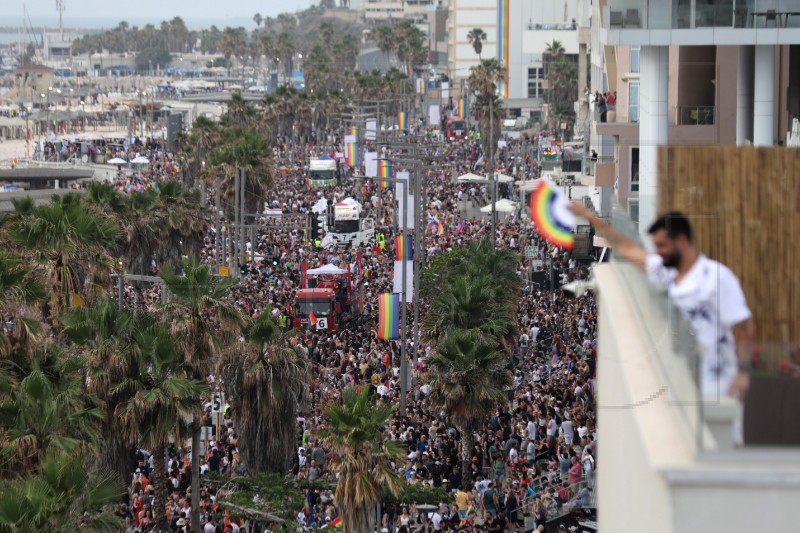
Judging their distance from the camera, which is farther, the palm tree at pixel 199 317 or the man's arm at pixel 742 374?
the palm tree at pixel 199 317

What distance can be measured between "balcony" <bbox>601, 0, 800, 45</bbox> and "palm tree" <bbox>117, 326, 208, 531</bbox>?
37.7 ft

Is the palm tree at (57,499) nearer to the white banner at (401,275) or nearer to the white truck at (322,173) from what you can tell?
the white banner at (401,275)

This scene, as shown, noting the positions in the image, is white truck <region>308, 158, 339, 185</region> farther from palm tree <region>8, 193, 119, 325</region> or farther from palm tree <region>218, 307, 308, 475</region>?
palm tree <region>218, 307, 308, 475</region>

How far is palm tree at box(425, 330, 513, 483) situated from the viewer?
2778 centimetres

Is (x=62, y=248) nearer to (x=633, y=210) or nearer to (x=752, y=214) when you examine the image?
(x=633, y=210)

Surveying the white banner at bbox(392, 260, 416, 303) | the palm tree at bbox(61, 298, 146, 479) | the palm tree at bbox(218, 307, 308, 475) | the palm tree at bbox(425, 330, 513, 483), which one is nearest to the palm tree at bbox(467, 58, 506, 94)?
the white banner at bbox(392, 260, 416, 303)

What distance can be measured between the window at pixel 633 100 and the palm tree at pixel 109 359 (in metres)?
20.4

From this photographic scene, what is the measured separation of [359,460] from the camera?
2069 centimetres

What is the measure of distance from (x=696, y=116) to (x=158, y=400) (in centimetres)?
1664

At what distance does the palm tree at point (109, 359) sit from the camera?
23.5m

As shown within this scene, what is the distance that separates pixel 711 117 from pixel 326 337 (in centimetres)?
1222

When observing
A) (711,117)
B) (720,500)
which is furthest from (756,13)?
(720,500)

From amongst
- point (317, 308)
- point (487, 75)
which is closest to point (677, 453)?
point (317, 308)

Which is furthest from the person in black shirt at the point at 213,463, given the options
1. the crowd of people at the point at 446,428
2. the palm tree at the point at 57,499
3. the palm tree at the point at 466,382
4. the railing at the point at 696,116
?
the railing at the point at 696,116
